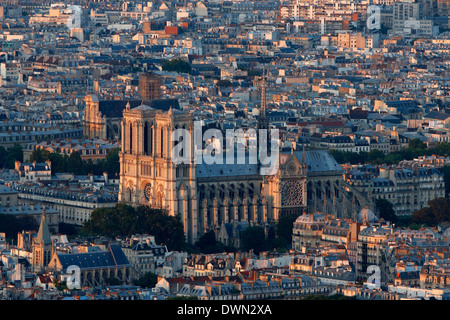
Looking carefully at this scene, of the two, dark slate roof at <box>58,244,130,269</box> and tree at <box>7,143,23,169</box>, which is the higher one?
dark slate roof at <box>58,244,130,269</box>

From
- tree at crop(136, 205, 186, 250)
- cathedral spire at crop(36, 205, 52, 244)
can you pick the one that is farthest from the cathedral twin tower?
cathedral spire at crop(36, 205, 52, 244)

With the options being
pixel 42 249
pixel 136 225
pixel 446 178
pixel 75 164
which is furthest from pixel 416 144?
pixel 42 249

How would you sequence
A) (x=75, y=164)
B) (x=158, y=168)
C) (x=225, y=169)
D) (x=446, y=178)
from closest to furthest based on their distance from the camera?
1. (x=158, y=168)
2. (x=225, y=169)
3. (x=446, y=178)
4. (x=75, y=164)

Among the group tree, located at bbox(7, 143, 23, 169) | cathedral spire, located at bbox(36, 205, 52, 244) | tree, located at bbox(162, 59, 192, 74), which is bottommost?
tree, located at bbox(7, 143, 23, 169)

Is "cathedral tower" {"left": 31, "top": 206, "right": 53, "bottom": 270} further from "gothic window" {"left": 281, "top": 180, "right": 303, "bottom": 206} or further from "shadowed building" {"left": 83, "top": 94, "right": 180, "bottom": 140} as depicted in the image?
"shadowed building" {"left": 83, "top": 94, "right": 180, "bottom": 140}

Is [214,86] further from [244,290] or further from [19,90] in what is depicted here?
[244,290]

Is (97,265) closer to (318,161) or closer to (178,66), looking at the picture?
(318,161)

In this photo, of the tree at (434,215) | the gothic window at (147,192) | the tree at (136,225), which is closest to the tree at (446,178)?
the tree at (434,215)
